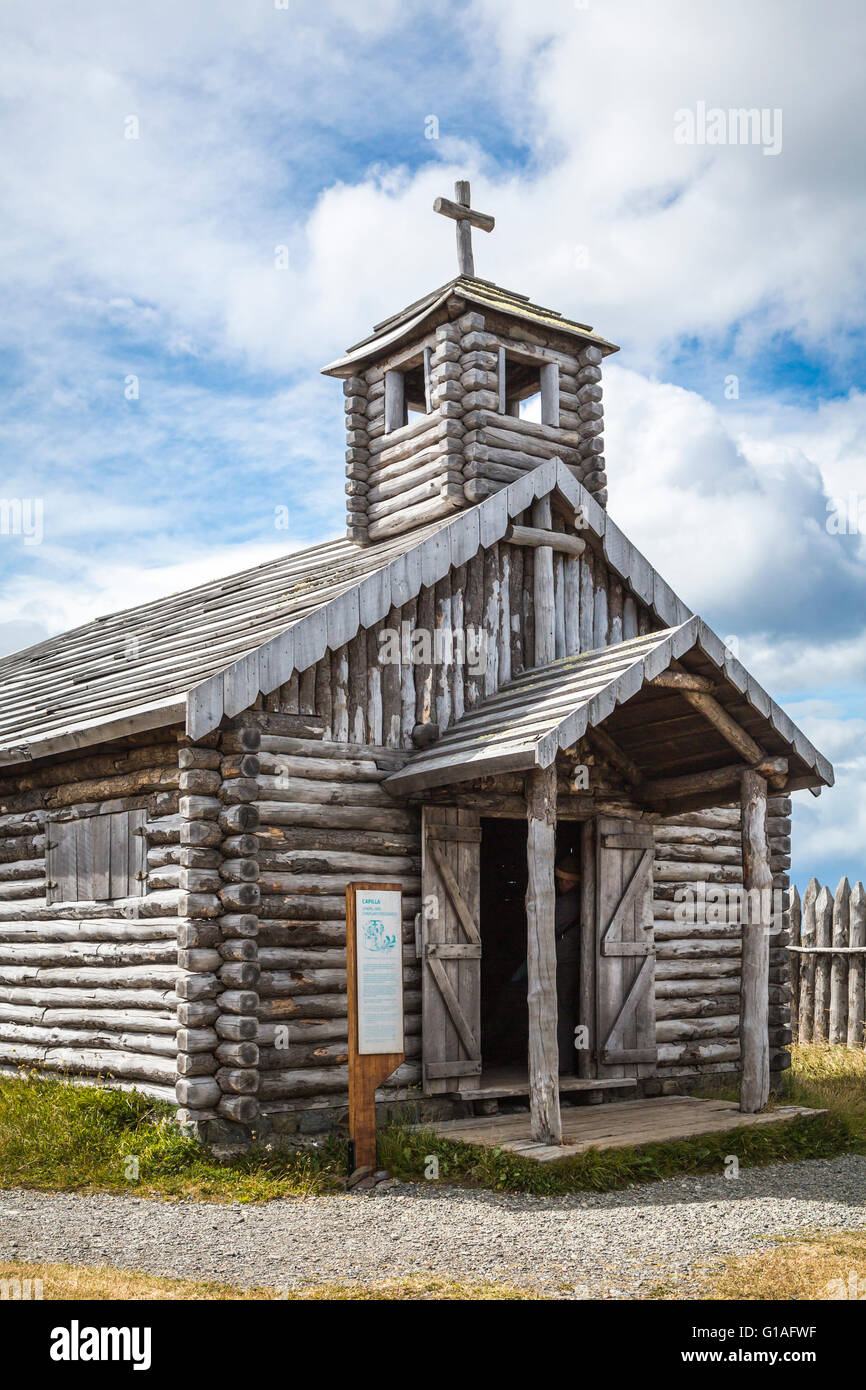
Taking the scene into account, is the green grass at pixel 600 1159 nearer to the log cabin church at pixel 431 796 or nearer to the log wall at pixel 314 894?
the log cabin church at pixel 431 796

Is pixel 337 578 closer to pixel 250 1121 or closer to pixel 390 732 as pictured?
pixel 390 732

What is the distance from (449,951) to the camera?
39.2 feet

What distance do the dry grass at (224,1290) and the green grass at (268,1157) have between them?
2452 millimetres

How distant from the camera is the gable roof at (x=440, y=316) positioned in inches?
582

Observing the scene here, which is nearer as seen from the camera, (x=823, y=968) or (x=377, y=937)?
(x=377, y=937)

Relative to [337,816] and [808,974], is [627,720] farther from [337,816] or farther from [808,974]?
[808,974]

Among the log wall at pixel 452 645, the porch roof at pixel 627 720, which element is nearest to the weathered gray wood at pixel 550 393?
the log wall at pixel 452 645

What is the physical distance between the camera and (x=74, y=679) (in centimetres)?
1584

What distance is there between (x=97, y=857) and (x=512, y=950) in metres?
6.11

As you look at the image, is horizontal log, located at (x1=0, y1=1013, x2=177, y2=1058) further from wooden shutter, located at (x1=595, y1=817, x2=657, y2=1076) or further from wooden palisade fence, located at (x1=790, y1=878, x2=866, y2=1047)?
wooden palisade fence, located at (x1=790, y1=878, x2=866, y2=1047)

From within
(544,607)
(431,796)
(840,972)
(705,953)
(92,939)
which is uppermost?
(544,607)

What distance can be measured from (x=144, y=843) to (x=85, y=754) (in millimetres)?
1481

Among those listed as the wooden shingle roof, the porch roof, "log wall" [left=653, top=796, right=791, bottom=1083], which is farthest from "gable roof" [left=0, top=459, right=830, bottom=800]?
"log wall" [left=653, top=796, right=791, bottom=1083]

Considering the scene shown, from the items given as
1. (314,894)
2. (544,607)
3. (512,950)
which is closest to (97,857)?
(314,894)
